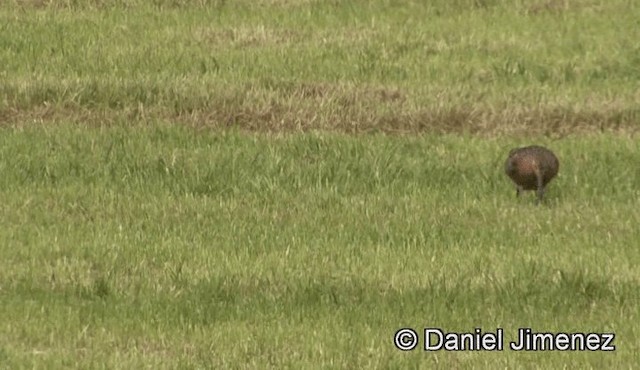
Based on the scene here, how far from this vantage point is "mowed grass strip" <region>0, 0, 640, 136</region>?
47.8 ft

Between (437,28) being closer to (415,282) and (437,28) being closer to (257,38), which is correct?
(257,38)

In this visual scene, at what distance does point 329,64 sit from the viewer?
52.0 feet

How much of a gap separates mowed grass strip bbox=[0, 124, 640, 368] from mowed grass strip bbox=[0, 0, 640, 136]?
99 centimetres

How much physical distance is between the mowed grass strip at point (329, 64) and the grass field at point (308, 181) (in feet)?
0.11

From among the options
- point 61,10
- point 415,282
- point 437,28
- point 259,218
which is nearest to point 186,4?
point 61,10

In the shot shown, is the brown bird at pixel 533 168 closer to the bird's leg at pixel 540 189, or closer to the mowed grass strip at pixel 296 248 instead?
the bird's leg at pixel 540 189

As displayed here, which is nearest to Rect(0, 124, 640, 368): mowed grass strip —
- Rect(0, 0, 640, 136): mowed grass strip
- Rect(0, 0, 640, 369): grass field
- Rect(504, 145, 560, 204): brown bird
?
Rect(0, 0, 640, 369): grass field

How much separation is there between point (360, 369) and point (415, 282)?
1577 millimetres

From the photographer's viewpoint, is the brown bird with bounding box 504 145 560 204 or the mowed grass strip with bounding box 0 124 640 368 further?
the brown bird with bounding box 504 145 560 204

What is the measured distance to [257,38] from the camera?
16.5 meters

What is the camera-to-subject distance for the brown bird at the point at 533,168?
11.3m

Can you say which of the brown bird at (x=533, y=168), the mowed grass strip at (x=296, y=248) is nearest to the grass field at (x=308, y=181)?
the mowed grass strip at (x=296, y=248)

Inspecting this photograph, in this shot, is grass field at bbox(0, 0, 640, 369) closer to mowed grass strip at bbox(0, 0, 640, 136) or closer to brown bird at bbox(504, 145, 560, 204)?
mowed grass strip at bbox(0, 0, 640, 136)

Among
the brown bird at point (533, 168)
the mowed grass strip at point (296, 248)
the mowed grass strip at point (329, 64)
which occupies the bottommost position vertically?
the mowed grass strip at point (296, 248)
